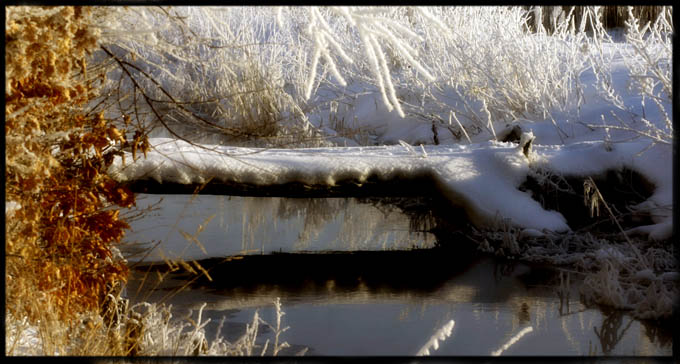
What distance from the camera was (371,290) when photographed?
5.18 metres

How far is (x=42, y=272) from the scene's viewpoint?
3.36 m

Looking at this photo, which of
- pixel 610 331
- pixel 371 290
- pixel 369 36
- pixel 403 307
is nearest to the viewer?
pixel 369 36

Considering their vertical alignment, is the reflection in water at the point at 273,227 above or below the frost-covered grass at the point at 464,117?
below

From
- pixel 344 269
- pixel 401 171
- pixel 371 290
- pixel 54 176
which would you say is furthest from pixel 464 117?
pixel 54 176

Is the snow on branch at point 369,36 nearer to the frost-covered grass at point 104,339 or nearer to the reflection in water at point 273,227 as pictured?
the frost-covered grass at point 104,339

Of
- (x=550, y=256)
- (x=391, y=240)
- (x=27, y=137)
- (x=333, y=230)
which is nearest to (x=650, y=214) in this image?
(x=550, y=256)

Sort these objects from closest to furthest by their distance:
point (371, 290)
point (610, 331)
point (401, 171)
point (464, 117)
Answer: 1. point (610, 331)
2. point (371, 290)
3. point (401, 171)
4. point (464, 117)

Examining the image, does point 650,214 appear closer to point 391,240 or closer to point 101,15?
point 391,240

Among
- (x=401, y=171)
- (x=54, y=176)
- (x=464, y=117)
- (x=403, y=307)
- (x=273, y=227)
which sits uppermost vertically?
(x=464, y=117)

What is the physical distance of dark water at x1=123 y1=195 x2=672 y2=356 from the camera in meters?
4.16

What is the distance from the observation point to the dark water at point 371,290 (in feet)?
13.6

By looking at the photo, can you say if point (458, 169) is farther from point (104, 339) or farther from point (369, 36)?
point (369, 36)

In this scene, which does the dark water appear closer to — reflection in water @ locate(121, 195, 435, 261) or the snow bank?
reflection in water @ locate(121, 195, 435, 261)

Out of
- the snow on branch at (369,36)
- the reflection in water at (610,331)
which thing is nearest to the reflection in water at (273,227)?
the reflection in water at (610,331)
